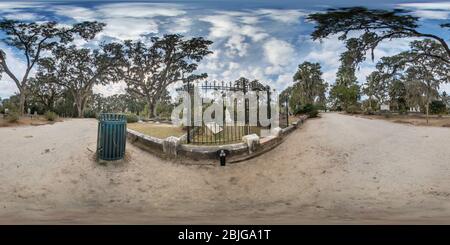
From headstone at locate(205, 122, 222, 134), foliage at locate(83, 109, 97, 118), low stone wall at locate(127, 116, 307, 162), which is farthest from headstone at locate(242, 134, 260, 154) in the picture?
foliage at locate(83, 109, 97, 118)

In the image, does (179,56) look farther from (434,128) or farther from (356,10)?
(434,128)

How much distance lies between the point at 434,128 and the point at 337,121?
0.56 metres

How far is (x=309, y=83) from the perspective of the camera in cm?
151

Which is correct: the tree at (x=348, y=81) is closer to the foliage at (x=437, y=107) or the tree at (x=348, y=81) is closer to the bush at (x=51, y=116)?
the foliage at (x=437, y=107)

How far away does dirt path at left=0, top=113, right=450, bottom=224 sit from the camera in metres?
1.45

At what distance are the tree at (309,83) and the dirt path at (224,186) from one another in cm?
16

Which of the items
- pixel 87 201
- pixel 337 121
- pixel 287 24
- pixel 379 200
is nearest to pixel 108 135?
pixel 87 201

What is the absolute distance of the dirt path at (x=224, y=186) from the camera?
1.45m

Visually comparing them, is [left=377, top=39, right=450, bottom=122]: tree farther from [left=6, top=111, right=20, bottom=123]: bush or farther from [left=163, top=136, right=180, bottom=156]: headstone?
[left=6, top=111, right=20, bottom=123]: bush

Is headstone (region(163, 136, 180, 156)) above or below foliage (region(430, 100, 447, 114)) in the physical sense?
below

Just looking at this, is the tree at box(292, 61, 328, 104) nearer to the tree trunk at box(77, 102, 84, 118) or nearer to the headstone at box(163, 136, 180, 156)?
the headstone at box(163, 136, 180, 156)

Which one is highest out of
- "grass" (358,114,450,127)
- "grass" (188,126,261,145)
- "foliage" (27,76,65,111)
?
"foliage" (27,76,65,111)

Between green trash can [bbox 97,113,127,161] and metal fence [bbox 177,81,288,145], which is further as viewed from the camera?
green trash can [bbox 97,113,127,161]

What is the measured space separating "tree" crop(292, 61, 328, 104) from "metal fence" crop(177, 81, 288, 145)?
141 mm
